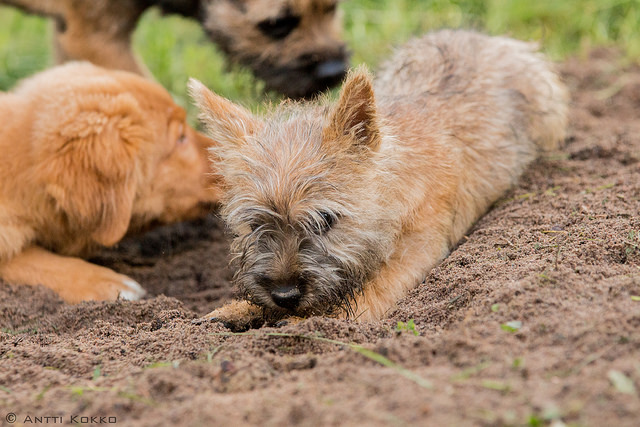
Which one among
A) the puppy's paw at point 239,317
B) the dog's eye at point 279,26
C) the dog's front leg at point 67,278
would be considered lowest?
the dog's front leg at point 67,278

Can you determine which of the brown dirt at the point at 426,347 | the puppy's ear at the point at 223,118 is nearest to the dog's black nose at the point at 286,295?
the brown dirt at the point at 426,347

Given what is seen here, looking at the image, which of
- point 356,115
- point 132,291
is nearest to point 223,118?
point 356,115

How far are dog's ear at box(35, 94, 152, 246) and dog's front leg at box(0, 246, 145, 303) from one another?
0.35 meters

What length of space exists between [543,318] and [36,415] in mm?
2266

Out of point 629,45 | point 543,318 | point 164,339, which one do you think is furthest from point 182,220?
point 629,45

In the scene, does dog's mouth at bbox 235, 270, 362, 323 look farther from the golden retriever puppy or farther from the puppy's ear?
the golden retriever puppy

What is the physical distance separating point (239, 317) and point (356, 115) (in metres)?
1.41

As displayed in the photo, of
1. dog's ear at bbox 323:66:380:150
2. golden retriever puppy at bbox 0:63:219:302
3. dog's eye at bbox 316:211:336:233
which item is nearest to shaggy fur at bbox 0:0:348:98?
golden retriever puppy at bbox 0:63:219:302

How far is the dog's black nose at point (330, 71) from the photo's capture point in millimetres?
7535

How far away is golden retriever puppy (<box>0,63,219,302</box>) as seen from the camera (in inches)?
196

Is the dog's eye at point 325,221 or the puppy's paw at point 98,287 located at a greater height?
the dog's eye at point 325,221

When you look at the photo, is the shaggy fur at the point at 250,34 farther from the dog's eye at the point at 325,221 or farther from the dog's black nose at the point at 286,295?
the dog's black nose at the point at 286,295

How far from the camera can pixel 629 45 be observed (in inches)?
358

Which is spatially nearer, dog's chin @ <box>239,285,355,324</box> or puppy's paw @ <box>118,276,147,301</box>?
dog's chin @ <box>239,285,355,324</box>
